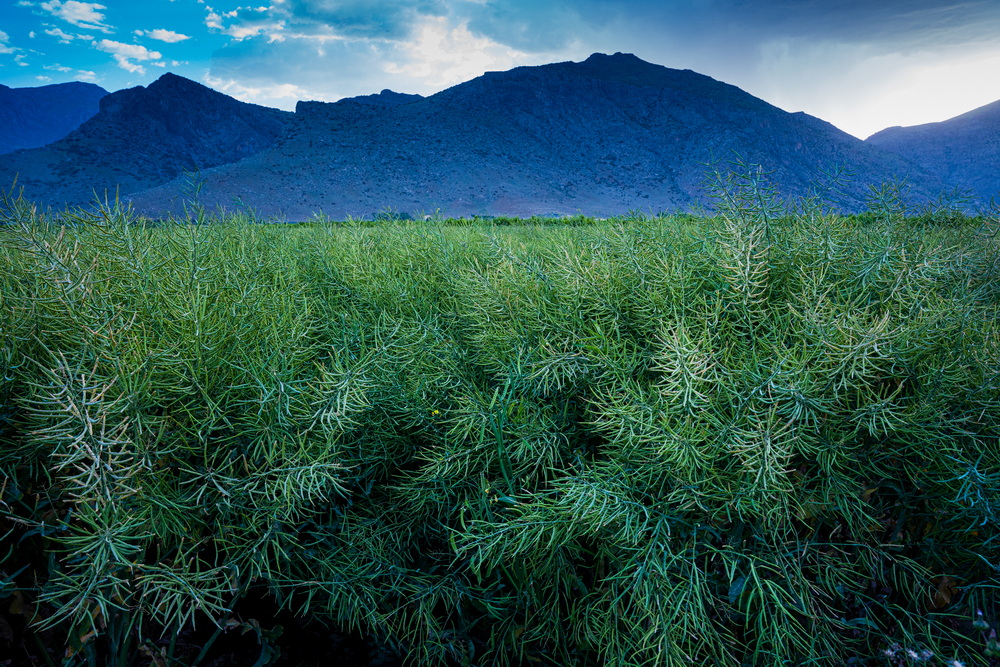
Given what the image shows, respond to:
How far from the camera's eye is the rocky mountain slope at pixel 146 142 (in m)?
48.1

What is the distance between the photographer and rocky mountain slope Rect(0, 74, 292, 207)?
1895 inches

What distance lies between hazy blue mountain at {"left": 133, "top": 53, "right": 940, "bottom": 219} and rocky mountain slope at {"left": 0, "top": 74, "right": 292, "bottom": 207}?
8794mm

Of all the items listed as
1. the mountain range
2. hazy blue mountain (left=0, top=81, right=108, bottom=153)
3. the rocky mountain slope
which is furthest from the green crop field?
hazy blue mountain (left=0, top=81, right=108, bottom=153)

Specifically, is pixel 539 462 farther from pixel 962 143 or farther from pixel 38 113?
pixel 38 113

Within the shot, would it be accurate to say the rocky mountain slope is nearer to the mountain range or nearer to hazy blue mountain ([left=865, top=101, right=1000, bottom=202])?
the mountain range

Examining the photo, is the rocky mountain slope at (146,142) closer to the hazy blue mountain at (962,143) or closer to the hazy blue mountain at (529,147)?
the hazy blue mountain at (529,147)

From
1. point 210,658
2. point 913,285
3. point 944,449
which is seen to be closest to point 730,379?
point 944,449

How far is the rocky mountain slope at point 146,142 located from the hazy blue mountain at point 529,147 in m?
8.79

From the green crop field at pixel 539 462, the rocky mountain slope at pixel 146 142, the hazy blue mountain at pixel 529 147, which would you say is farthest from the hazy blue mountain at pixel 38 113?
the green crop field at pixel 539 462

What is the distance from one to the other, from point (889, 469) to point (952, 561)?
0.85ft

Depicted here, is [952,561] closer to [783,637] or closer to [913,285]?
[783,637]

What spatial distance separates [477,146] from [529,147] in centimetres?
801

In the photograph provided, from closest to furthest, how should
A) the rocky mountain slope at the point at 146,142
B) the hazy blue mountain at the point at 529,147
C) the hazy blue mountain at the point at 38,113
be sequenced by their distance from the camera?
the hazy blue mountain at the point at 529,147
the rocky mountain slope at the point at 146,142
the hazy blue mountain at the point at 38,113

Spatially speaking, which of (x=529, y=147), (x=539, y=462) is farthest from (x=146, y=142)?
(x=539, y=462)
